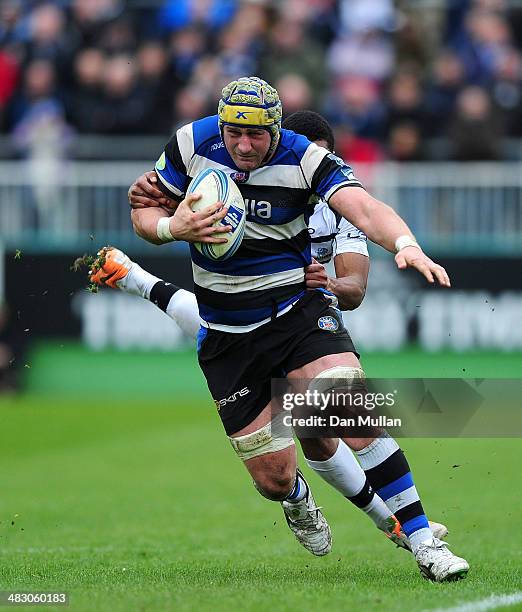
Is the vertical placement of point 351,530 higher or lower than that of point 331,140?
lower

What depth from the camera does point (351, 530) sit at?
1028cm

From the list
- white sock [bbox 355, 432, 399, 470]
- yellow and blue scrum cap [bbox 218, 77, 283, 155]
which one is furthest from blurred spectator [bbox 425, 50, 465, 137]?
yellow and blue scrum cap [bbox 218, 77, 283, 155]

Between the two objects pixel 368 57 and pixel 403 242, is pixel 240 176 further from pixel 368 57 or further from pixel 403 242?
pixel 368 57

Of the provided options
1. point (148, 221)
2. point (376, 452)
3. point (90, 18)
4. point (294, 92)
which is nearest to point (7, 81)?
point (90, 18)

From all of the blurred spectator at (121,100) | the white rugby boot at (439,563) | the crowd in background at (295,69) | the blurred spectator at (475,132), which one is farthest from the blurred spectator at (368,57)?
the white rugby boot at (439,563)

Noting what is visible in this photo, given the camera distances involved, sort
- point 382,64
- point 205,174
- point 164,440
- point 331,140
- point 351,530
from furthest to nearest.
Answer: point 382,64 → point 164,440 → point 351,530 → point 331,140 → point 205,174

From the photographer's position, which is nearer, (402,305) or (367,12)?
(402,305)

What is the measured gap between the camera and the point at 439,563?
24.0 ft

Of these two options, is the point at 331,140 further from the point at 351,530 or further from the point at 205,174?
the point at 351,530

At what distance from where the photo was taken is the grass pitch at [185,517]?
276 inches

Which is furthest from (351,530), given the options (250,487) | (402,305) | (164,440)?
(402,305)

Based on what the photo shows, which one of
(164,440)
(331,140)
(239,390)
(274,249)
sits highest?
(331,140)

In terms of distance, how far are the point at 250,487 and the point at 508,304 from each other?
6223mm

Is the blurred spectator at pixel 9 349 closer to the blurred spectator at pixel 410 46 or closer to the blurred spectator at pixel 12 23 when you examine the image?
the blurred spectator at pixel 12 23
